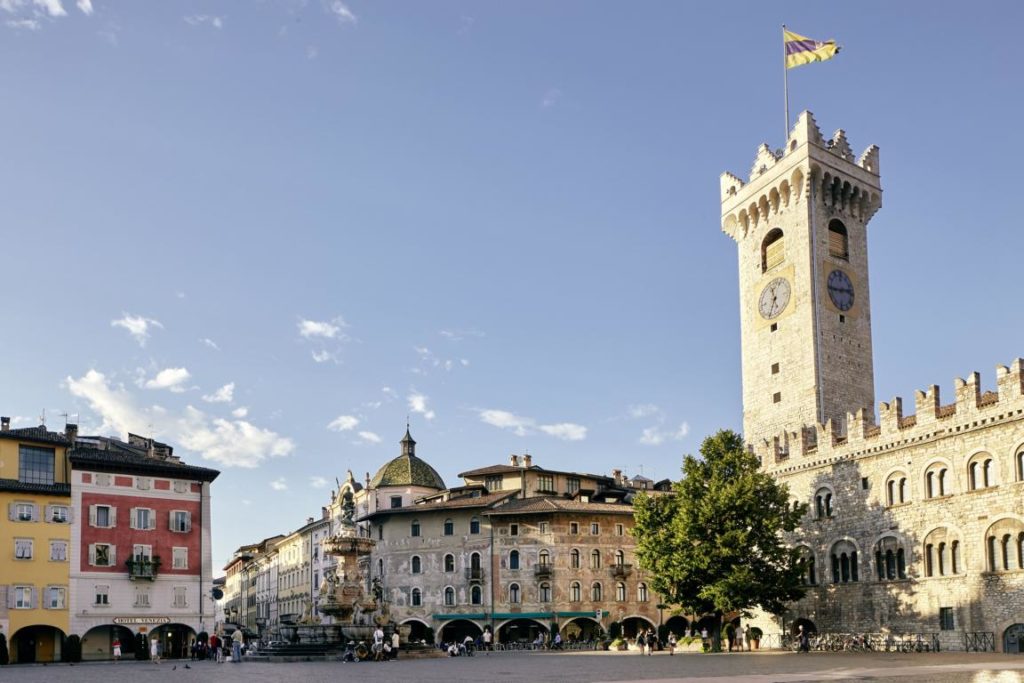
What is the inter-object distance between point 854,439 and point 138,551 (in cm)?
3742

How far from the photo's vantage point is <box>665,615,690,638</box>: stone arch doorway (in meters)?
73.4

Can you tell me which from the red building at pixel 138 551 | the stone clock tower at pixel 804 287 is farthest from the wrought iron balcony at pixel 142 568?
the stone clock tower at pixel 804 287

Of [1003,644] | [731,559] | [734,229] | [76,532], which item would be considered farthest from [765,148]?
[76,532]

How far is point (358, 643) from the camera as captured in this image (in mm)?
40531

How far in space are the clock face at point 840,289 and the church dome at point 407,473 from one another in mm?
40396

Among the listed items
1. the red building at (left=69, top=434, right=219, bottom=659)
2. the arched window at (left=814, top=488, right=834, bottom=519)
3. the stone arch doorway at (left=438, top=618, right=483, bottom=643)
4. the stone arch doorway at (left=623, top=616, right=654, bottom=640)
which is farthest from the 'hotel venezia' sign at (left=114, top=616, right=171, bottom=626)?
the arched window at (left=814, top=488, right=834, bottom=519)

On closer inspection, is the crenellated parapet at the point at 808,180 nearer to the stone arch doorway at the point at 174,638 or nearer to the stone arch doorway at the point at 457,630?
the stone arch doorway at the point at 457,630

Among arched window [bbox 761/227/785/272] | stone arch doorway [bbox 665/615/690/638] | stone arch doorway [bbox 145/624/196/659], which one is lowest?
stone arch doorway [bbox 665/615/690/638]

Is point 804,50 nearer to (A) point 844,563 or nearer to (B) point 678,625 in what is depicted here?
(A) point 844,563

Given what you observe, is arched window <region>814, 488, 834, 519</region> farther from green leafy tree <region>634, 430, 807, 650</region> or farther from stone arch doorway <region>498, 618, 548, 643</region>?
stone arch doorway <region>498, 618, 548, 643</region>

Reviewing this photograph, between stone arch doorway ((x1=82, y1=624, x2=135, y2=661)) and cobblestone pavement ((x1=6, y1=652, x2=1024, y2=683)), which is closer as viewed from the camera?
cobblestone pavement ((x1=6, y1=652, x2=1024, y2=683))

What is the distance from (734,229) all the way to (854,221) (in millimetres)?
7406

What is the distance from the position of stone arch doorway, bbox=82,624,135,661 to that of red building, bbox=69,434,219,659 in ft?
0.17

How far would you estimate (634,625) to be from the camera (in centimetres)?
7231
